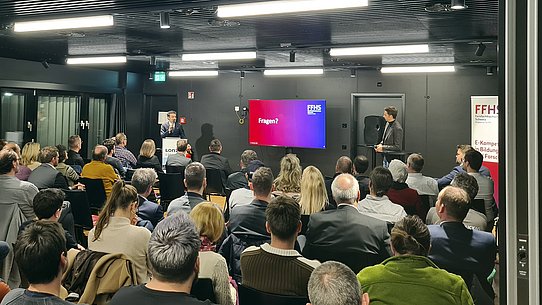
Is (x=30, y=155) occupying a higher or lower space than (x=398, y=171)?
higher

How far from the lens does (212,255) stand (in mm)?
2742

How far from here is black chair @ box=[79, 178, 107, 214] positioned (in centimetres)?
595

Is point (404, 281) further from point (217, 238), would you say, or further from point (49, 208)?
point (49, 208)

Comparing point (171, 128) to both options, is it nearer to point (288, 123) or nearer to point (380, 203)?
point (288, 123)

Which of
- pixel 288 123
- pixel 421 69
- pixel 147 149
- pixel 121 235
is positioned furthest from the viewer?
pixel 288 123

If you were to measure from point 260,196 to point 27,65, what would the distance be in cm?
839

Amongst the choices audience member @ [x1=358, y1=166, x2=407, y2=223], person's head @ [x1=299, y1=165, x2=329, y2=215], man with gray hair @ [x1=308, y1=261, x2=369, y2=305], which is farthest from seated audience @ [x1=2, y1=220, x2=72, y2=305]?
audience member @ [x1=358, y1=166, x2=407, y2=223]

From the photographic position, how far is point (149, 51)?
8.81 metres

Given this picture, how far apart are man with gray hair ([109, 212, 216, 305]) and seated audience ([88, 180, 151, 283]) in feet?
3.59

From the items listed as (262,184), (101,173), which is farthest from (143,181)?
(101,173)

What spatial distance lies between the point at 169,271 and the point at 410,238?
1.20 metres

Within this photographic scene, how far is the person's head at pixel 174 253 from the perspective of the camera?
2.03m

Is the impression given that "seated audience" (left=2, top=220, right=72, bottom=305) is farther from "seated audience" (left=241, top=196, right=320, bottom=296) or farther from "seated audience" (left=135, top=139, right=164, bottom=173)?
"seated audience" (left=135, top=139, right=164, bottom=173)

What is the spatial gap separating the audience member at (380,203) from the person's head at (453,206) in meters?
0.78
